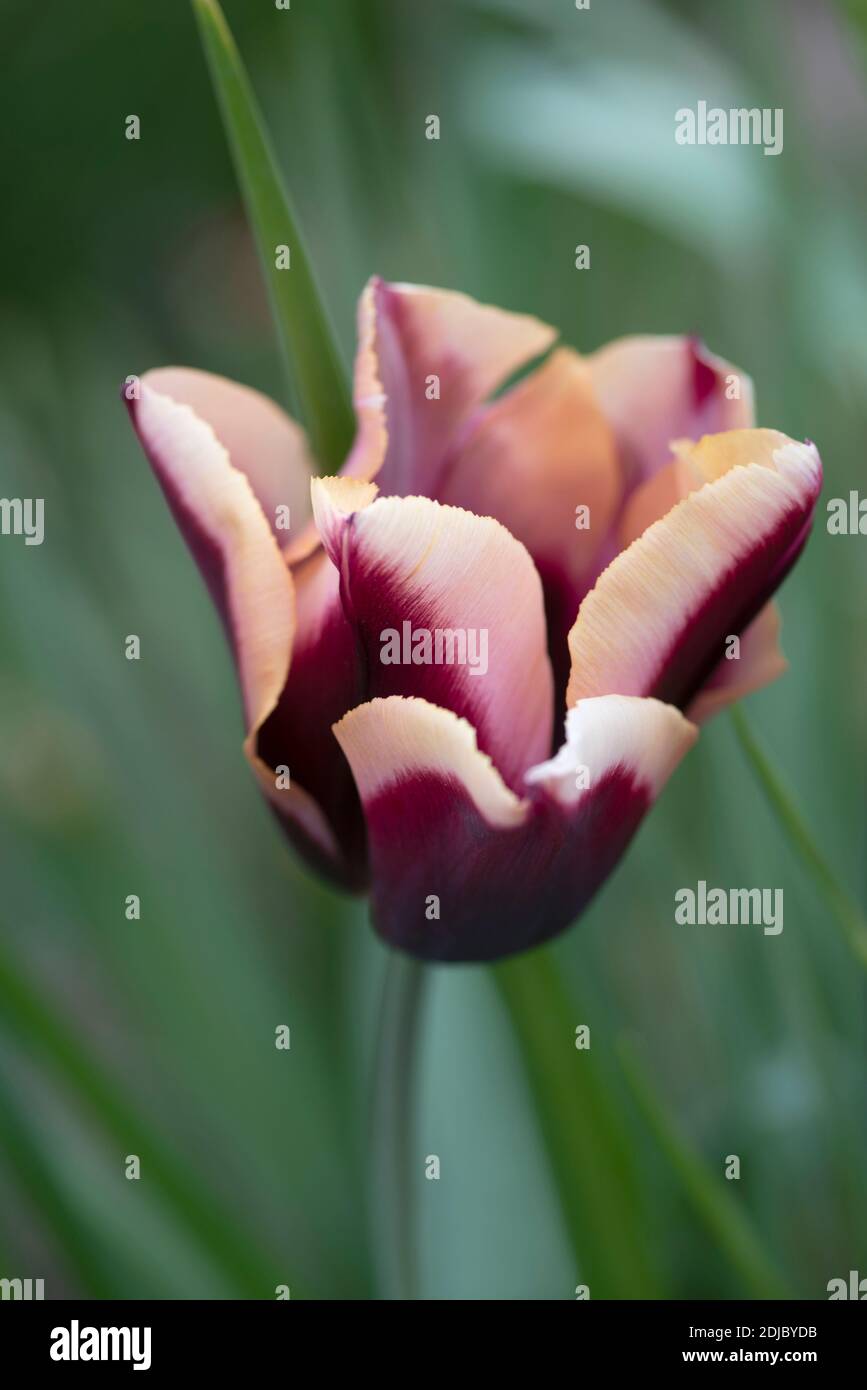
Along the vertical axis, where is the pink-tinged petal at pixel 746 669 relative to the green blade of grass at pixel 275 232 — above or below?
below

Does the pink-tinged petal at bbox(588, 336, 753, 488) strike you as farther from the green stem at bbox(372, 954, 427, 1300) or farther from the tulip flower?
the green stem at bbox(372, 954, 427, 1300)

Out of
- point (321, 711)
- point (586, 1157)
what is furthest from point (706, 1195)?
point (321, 711)

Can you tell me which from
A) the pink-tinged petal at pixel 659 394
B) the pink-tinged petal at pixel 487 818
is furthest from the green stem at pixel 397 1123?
the pink-tinged petal at pixel 659 394

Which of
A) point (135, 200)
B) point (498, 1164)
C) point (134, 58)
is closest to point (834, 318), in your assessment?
point (498, 1164)

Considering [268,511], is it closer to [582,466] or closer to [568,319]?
[582,466]

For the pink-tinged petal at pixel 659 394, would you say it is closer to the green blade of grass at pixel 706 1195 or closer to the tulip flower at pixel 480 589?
the tulip flower at pixel 480 589

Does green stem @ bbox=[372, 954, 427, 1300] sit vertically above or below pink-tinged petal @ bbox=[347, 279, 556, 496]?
below

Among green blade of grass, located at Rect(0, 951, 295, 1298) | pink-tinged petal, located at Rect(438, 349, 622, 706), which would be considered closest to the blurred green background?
green blade of grass, located at Rect(0, 951, 295, 1298)
